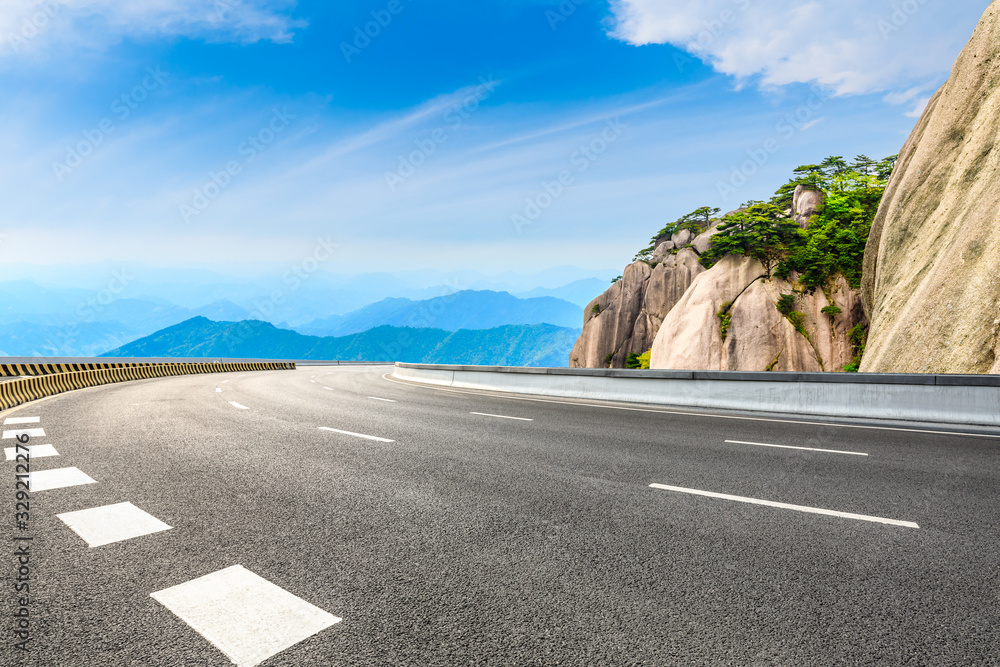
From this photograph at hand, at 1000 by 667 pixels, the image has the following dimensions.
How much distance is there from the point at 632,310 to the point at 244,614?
4759cm

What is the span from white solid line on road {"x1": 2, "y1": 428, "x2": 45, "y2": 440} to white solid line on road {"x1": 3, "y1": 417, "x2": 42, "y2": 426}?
1.14 meters

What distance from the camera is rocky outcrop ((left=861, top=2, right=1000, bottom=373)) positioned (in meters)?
14.3

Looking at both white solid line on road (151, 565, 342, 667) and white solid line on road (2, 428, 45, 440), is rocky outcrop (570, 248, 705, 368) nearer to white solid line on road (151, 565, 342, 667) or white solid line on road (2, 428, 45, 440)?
white solid line on road (2, 428, 45, 440)

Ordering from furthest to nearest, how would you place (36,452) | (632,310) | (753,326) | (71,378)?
1. (632,310)
2. (753,326)
3. (71,378)
4. (36,452)

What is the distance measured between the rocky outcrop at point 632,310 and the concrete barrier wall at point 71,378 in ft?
101

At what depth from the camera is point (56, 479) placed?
577 centimetres

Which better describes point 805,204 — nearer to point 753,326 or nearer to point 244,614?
point 753,326

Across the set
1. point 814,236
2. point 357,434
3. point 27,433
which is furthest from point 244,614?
point 814,236

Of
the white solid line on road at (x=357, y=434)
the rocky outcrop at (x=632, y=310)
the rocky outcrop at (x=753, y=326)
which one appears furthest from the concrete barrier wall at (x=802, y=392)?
the rocky outcrop at (x=632, y=310)

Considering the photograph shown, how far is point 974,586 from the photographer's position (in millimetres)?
3238

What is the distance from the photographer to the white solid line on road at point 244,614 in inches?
103

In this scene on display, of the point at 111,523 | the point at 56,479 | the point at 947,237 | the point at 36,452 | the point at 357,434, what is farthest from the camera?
the point at 947,237

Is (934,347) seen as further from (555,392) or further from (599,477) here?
(599,477)

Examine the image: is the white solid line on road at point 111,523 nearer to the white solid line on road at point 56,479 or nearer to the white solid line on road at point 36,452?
the white solid line on road at point 56,479
